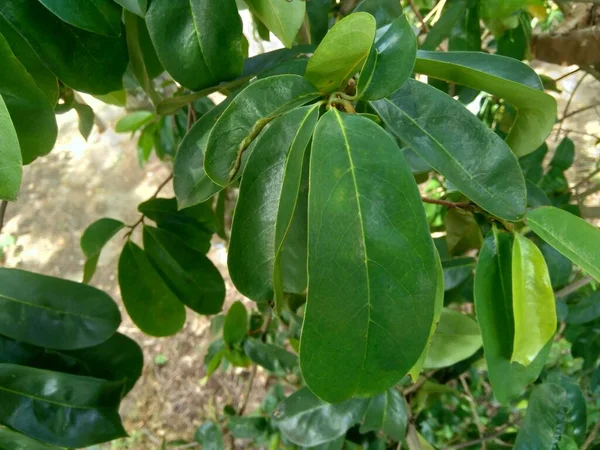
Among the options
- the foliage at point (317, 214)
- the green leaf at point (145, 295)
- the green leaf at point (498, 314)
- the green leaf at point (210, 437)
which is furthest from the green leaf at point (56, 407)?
the green leaf at point (210, 437)

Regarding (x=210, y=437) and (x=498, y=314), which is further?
(x=210, y=437)

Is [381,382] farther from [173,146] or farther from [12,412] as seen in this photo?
[173,146]

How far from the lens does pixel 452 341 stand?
2.18 ft

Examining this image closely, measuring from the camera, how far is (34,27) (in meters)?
0.45

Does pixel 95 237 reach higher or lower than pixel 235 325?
higher

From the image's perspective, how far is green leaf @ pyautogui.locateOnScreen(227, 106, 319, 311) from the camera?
359 mm

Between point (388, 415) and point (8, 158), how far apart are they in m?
0.64

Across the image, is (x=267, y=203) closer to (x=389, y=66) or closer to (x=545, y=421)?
(x=389, y=66)

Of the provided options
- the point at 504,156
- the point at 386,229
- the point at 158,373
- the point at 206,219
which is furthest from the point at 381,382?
the point at 158,373

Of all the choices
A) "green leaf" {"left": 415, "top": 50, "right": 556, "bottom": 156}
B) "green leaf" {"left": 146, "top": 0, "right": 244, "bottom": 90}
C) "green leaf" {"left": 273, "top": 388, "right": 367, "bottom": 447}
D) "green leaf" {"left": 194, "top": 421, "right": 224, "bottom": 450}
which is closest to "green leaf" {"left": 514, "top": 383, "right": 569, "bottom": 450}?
"green leaf" {"left": 273, "top": 388, "right": 367, "bottom": 447}

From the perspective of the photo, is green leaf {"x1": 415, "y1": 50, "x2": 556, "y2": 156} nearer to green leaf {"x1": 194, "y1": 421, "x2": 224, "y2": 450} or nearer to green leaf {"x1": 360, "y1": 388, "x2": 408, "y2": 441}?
green leaf {"x1": 360, "y1": 388, "x2": 408, "y2": 441}

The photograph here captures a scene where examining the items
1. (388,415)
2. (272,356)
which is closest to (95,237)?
(272,356)

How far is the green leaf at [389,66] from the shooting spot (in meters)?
0.38

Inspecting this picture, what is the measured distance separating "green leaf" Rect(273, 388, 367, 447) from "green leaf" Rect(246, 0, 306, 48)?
0.54m
